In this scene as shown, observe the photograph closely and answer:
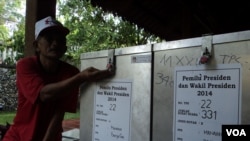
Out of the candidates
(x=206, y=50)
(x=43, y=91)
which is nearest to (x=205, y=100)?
(x=206, y=50)

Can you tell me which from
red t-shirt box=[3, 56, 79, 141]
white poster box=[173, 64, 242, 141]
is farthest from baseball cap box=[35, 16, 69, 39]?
white poster box=[173, 64, 242, 141]

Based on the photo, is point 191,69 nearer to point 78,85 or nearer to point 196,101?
point 196,101

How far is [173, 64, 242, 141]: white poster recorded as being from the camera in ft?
5.00

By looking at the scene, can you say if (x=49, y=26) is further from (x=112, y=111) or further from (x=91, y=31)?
(x=91, y=31)

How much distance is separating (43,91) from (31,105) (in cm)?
24

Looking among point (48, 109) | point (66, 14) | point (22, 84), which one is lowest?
point (48, 109)

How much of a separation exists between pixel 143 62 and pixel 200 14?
191 inches

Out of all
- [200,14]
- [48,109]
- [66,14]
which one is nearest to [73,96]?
[48,109]

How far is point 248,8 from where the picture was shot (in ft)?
20.5

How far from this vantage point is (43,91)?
2.28 meters

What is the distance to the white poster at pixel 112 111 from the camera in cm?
206

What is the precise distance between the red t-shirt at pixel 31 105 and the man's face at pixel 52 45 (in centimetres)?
12

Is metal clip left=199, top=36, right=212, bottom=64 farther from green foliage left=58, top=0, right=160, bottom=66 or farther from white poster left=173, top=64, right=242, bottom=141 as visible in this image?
green foliage left=58, top=0, right=160, bottom=66

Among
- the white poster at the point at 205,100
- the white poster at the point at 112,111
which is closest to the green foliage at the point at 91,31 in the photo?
the white poster at the point at 112,111
